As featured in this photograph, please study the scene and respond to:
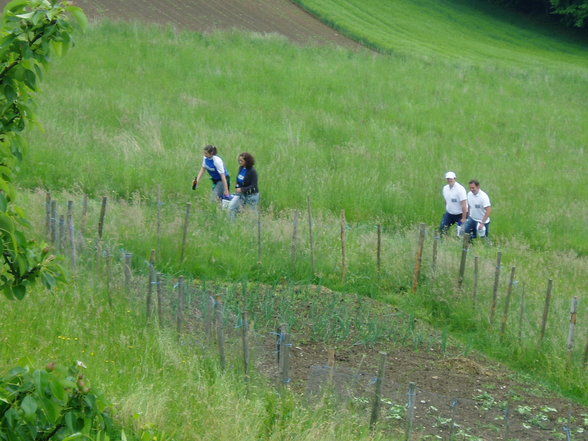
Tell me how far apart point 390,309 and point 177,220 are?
360cm

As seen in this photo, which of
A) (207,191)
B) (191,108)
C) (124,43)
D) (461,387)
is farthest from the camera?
(124,43)

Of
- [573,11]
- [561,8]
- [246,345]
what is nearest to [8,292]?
[246,345]

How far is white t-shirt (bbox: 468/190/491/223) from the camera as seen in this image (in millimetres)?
16078

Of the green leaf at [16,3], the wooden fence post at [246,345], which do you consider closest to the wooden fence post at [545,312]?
the wooden fence post at [246,345]

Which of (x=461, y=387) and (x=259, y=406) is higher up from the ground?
(x=259, y=406)

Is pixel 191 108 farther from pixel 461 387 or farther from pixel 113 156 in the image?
pixel 461 387

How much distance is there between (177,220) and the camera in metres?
13.5

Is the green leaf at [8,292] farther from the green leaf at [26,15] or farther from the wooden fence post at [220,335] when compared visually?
the wooden fence post at [220,335]

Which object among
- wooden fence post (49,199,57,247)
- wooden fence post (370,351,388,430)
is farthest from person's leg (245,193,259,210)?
wooden fence post (370,351,388,430)

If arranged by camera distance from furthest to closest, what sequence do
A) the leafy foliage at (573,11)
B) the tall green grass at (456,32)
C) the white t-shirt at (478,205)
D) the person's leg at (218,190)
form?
1. the leafy foliage at (573,11)
2. the tall green grass at (456,32)
3. the white t-shirt at (478,205)
4. the person's leg at (218,190)

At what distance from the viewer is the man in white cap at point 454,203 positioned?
1602 centimetres

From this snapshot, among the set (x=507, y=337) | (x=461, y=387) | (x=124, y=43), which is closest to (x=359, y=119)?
(x=124, y=43)

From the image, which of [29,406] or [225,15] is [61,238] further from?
[225,15]

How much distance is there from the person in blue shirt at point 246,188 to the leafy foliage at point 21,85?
399 inches
